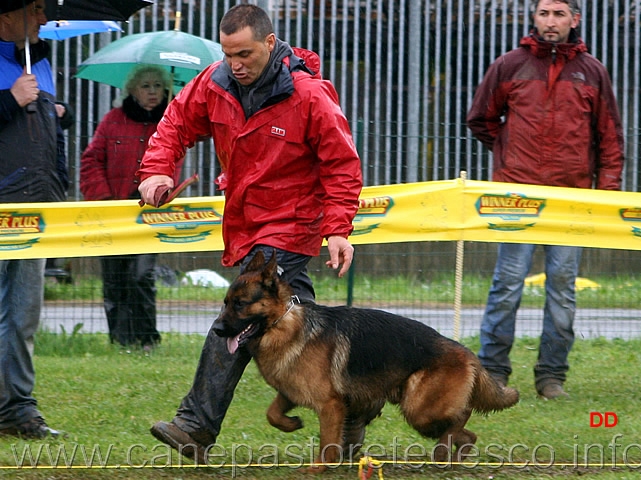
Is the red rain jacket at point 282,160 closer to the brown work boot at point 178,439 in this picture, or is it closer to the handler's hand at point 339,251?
the handler's hand at point 339,251

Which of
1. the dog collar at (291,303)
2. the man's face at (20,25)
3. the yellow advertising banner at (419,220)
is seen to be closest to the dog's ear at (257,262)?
the dog collar at (291,303)

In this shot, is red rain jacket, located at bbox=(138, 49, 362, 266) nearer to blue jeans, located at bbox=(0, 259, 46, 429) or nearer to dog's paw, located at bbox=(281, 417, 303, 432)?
dog's paw, located at bbox=(281, 417, 303, 432)

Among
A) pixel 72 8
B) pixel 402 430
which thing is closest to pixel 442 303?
pixel 402 430

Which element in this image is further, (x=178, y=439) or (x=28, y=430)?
(x=28, y=430)

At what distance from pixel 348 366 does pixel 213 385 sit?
25.6 inches

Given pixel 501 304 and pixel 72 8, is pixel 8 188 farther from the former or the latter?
pixel 501 304

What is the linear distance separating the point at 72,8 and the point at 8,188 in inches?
67.3

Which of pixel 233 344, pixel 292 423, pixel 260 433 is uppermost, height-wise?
pixel 233 344

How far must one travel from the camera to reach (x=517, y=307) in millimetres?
7168

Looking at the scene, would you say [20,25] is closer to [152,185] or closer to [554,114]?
[152,185]

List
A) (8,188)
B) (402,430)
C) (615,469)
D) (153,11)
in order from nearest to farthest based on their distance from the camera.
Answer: (615,469) < (8,188) < (402,430) < (153,11)

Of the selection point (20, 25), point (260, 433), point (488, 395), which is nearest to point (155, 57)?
point (20, 25)

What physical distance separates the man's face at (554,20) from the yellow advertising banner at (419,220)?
105 cm

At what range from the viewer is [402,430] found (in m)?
6.02
